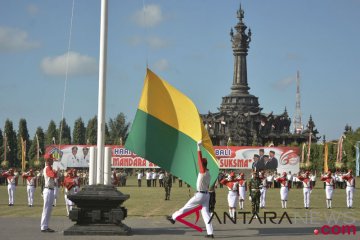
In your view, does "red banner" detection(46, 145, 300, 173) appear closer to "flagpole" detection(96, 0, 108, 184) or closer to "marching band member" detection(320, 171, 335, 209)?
"marching band member" detection(320, 171, 335, 209)

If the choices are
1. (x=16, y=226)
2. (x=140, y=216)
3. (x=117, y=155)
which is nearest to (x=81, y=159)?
(x=117, y=155)

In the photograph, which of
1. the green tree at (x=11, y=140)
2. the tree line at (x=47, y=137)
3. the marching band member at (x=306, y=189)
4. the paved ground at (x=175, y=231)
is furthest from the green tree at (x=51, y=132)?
the paved ground at (x=175, y=231)

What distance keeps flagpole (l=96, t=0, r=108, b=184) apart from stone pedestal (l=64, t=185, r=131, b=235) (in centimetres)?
73

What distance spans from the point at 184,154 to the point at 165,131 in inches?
31.9

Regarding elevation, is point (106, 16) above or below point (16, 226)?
above

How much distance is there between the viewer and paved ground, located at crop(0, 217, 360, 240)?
61.2 ft

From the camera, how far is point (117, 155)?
75.4m

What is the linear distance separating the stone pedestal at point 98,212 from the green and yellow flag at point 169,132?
1872mm

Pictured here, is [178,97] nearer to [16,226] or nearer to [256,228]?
[256,228]

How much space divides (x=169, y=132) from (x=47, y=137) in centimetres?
14239

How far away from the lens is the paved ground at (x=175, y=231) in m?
18.6

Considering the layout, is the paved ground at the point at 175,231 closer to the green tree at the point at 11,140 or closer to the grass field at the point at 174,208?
the grass field at the point at 174,208

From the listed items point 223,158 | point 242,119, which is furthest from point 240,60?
point 223,158

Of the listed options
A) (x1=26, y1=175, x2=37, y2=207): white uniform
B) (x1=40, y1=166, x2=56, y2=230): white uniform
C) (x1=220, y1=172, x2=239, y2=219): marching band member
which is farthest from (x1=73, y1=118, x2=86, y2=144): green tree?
(x1=40, y1=166, x2=56, y2=230): white uniform
